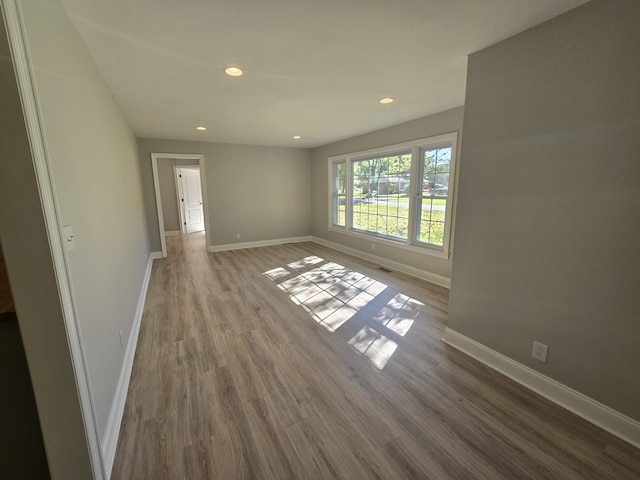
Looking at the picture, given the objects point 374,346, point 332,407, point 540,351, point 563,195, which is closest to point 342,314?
point 374,346

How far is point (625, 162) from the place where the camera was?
4.58 ft

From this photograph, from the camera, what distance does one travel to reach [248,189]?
602 centimetres

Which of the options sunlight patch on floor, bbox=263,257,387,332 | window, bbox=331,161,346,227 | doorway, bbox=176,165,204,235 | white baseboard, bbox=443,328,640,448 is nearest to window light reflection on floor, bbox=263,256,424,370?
sunlight patch on floor, bbox=263,257,387,332

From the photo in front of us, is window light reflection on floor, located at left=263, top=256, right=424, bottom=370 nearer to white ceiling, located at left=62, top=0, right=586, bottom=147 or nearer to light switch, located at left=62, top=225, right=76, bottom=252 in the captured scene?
light switch, located at left=62, top=225, right=76, bottom=252

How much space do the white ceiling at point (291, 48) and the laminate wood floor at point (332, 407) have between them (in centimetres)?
234

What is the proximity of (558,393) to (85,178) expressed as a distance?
3222 mm

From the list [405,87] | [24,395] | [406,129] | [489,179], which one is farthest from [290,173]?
[24,395]

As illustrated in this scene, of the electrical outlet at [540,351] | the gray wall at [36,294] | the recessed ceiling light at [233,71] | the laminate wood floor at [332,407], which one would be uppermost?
the recessed ceiling light at [233,71]

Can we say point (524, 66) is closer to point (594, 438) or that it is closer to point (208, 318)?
point (594, 438)

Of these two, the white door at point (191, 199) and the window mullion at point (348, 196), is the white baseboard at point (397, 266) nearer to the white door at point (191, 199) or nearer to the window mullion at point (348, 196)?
the window mullion at point (348, 196)

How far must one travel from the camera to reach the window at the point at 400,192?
3705mm

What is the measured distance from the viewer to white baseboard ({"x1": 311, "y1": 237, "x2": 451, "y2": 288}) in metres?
3.78

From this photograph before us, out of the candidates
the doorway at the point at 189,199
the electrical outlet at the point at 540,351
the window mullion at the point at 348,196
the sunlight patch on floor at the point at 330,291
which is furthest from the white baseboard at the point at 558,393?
the doorway at the point at 189,199

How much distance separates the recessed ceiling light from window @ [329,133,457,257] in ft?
8.67
